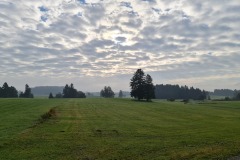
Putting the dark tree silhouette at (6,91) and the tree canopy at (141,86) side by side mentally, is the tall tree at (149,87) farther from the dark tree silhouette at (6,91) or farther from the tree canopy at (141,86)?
the dark tree silhouette at (6,91)

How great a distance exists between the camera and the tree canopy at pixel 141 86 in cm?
12250

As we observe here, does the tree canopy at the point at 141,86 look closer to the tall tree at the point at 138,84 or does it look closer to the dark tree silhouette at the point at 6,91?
the tall tree at the point at 138,84

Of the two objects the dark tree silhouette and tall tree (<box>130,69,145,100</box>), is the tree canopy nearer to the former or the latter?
tall tree (<box>130,69,145,100</box>)

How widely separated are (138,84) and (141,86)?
170 centimetres

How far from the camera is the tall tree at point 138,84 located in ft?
405

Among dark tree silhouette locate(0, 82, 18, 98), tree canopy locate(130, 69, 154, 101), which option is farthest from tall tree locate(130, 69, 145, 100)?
dark tree silhouette locate(0, 82, 18, 98)

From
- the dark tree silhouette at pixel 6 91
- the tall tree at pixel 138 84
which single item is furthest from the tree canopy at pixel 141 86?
the dark tree silhouette at pixel 6 91

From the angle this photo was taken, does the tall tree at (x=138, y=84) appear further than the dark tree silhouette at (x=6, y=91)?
No

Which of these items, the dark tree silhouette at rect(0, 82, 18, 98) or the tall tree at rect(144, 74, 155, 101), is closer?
the tall tree at rect(144, 74, 155, 101)

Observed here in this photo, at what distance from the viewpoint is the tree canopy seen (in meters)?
122

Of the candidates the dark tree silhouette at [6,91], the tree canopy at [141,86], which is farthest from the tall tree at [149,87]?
the dark tree silhouette at [6,91]

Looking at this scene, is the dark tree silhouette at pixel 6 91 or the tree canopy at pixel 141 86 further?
the dark tree silhouette at pixel 6 91

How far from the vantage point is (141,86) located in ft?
402

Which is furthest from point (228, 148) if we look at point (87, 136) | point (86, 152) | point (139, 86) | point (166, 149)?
point (139, 86)
